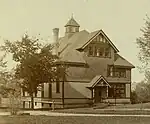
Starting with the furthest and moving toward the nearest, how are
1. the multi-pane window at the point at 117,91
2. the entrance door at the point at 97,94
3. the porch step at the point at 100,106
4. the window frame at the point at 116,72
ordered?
the window frame at the point at 116,72 < the multi-pane window at the point at 117,91 < the entrance door at the point at 97,94 < the porch step at the point at 100,106

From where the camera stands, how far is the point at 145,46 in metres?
27.7

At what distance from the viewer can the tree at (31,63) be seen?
92.6ft

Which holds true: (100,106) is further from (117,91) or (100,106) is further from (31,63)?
(31,63)

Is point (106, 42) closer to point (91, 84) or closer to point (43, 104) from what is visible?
point (91, 84)

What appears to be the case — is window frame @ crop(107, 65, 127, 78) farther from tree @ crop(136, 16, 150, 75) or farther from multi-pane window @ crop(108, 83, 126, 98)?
tree @ crop(136, 16, 150, 75)

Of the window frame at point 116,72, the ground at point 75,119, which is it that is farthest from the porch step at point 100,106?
the ground at point 75,119

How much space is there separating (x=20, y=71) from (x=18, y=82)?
3.01 ft

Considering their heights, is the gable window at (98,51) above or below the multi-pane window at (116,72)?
above

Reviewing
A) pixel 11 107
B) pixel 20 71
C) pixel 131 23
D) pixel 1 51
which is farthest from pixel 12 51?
pixel 131 23

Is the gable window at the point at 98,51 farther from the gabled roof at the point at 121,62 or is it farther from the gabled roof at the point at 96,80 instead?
the gabled roof at the point at 96,80

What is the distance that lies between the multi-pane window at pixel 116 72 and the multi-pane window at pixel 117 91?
100 centimetres

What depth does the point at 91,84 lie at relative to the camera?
1379 inches

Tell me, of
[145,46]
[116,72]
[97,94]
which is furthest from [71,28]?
[145,46]

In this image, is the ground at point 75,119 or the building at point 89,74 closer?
the ground at point 75,119
